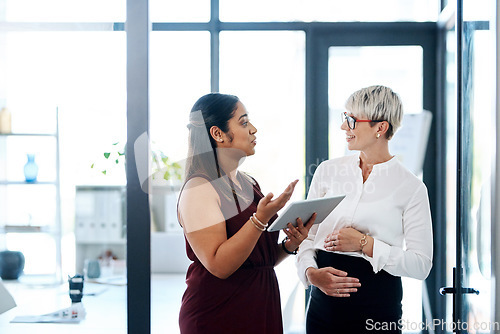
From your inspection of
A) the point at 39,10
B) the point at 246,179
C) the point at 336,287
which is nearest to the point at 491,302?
the point at 336,287

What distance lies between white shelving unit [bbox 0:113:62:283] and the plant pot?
0.7 inches

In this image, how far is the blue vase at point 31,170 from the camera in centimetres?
156

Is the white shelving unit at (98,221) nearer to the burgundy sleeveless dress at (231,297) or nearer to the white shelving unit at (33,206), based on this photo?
the white shelving unit at (33,206)

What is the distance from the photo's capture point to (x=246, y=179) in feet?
5.49

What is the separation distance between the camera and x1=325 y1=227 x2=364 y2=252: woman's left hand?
5.40 feet

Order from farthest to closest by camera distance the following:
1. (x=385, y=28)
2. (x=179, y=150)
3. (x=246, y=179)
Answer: (x=385, y=28), (x=179, y=150), (x=246, y=179)

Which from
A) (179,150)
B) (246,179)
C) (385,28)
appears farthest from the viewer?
(385,28)

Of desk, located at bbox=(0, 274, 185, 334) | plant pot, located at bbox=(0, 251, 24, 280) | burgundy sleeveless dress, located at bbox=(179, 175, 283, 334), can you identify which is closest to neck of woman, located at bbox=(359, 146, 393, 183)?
burgundy sleeveless dress, located at bbox=(179, 175, 283, 334)

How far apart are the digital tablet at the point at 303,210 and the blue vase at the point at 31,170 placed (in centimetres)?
79

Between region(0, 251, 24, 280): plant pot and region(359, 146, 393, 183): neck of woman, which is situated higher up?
region(359, 146, 393, 183): neck of woman

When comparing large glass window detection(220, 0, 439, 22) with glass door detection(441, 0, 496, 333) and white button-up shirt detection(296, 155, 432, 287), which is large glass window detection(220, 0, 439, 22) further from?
white button-up shirt detection(296, 155, 432, 287)

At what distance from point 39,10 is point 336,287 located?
135 centimetres

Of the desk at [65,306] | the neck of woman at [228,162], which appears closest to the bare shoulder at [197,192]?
the neck of woman at [228,162]

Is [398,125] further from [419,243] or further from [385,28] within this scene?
[385,28]
